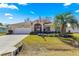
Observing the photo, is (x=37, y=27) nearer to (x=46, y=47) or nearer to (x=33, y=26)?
(x=33, y=26)

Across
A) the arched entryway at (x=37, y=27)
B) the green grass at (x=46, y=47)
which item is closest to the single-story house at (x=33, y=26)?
the arched entryway at (x=37, y=27)

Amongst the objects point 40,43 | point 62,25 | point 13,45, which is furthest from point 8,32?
point 62,25

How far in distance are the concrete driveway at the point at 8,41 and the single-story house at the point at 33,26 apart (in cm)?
10

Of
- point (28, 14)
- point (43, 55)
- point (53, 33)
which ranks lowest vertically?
point (43, 55)

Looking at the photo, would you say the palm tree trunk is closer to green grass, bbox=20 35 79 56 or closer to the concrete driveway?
green grass, bbox=20 35 79 56

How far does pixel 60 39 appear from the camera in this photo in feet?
16.3

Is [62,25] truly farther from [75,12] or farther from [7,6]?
[7,6]

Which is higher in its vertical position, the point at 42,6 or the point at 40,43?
the point at 42,6

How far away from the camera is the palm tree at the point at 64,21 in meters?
4.92

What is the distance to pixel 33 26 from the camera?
5027 mm

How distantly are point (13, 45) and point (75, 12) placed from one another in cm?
109

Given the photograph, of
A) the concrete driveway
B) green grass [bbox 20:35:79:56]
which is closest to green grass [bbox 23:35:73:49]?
green grass [bbox 20:35:79:56]

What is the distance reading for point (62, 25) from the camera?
4.96 m

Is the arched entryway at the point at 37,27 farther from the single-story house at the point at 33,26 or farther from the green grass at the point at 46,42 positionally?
the green grass at the point at 46,42
